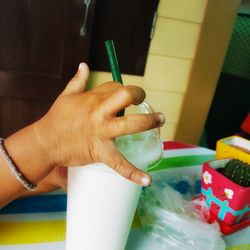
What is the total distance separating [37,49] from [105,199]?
1.39m

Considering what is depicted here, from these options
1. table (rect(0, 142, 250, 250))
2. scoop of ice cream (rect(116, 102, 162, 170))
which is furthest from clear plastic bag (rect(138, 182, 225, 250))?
scoop of ice cream (rect(116, 102, 162, 170))

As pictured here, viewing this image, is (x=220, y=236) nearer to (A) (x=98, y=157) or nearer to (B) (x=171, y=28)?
(A) (x=98, y=157)

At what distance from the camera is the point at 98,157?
41cm

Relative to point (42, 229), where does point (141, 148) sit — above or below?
above

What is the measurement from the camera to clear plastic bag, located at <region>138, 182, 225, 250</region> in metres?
0.56

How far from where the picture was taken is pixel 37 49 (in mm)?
1669

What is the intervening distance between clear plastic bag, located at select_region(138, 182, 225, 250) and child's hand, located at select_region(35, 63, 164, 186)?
217 mm

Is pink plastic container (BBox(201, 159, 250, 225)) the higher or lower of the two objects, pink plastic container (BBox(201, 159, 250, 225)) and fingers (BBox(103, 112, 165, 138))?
the lower

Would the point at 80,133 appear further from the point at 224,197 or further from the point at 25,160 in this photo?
→ the point at 224,197

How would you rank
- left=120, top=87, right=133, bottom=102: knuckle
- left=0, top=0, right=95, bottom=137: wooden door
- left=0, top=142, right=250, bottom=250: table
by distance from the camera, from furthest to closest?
left=0, top=0, right=95, bottom=137: wooden door
left=0, top=142, right=250, bottom=250: table
left=120, top=87, right=133, bottom=102: knuckle

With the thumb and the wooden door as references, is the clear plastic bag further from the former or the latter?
the wooden door

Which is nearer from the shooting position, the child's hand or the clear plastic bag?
the child's hand

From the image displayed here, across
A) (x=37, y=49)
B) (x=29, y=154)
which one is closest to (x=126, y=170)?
(x=29, y=154)

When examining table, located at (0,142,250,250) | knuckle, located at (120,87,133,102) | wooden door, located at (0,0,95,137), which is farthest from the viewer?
wooden door, located at (0,0,95,137)
